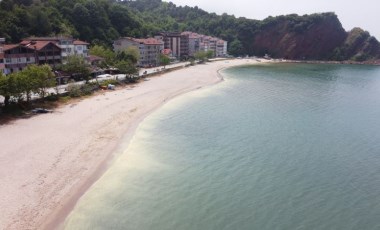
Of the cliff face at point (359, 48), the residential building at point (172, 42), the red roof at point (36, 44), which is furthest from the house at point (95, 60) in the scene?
the cliff face at point (359, 48)

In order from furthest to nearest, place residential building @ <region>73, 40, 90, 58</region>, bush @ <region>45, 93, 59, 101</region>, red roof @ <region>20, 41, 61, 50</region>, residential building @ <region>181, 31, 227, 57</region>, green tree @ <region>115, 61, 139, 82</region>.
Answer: residential building @ <region>181, 31, 227, 57</region> < residential building @ <region>73, 40, 90, 58</region> < green tree @ <region>115, 61, 139, 82</region> < red roof @ <region>20, 41, 61, 50</region> < bush @ <region>45, 93, 59, 101</region>

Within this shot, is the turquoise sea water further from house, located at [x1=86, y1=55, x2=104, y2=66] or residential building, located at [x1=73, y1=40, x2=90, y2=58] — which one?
house, located at [x1=86, y1=55, x2=104, y2=66]

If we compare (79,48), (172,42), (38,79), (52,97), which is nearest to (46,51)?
(79,48)

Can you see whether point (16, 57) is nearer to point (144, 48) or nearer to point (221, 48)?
point (144, 48)

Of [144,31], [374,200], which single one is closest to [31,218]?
[374,200]

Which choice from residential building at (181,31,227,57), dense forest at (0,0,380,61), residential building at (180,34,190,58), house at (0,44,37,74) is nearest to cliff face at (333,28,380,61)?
dense forest at (0,0,380,61)

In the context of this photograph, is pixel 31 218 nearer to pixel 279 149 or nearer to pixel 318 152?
pixel 279 149

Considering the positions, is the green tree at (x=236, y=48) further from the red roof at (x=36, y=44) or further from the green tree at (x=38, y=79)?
the green tree at (x=38, y=79)
